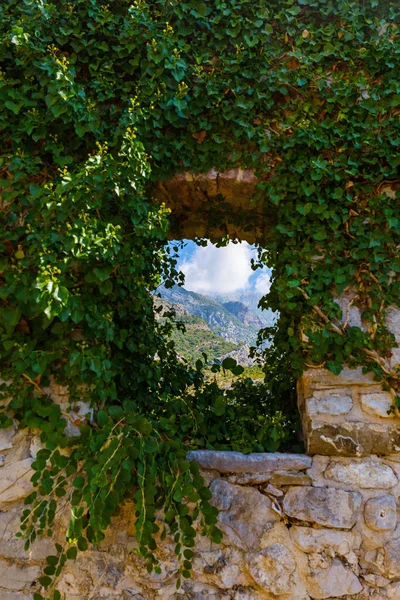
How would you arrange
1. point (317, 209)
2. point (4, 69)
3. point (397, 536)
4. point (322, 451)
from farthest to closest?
1. point (4, 69)
2. point (317, 209)
3. point (322, 451)
4. point (397, 536)

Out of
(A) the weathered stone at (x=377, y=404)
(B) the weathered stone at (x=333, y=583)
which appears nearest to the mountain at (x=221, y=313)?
(A) the weathered stone at (x=377, y=404)

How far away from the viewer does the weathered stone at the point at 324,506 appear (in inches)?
74.0

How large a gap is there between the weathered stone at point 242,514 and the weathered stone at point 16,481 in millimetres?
841

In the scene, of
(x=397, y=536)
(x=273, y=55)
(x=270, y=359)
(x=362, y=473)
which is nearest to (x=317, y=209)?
(x=273, y=55)

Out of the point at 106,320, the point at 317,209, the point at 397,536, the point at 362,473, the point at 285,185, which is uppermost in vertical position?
the point at 285,185

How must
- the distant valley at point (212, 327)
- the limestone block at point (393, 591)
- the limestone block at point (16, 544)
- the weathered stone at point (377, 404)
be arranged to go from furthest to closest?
the distant valley at point (212, 327), the weathered stone at point (377, 404), the limestone block at point (16, 544), the limestone block at point (393, 591)

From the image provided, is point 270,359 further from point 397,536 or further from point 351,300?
point 397,536

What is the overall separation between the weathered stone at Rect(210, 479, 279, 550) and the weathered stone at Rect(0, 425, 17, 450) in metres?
0.96

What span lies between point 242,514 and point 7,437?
3.75 feet

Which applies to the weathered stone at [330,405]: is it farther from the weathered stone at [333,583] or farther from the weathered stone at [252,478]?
the weathered stone at [333,583]

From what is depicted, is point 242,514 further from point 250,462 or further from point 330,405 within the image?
point 330,405

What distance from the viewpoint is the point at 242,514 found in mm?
1924

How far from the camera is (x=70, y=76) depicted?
2049 mm

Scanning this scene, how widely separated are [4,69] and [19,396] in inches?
67.4
